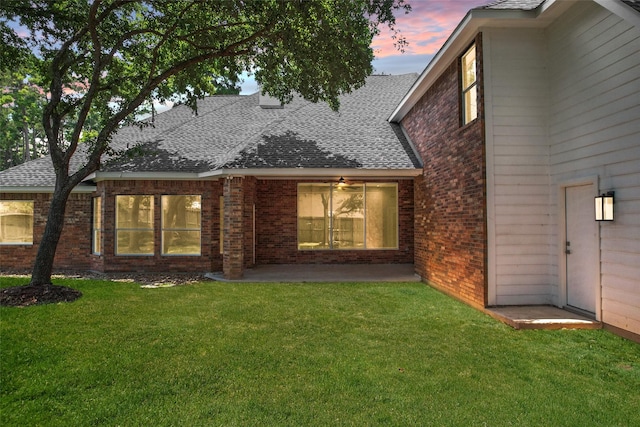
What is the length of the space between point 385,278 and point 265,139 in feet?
17.9

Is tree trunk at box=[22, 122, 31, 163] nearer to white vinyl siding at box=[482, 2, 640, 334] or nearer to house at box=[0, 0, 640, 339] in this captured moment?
Result: house at box=[0, 0, 640, 339]

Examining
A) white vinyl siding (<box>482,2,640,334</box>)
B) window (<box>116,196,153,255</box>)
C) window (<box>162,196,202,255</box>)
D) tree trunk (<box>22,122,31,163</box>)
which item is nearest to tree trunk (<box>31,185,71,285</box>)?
window (<box>116,196,153,255</box>)

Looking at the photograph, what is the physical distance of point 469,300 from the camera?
6.31 meters

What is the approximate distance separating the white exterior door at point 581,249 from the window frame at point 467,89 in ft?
6.93

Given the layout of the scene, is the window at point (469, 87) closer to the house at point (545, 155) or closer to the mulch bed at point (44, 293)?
the house at point (545, 155)

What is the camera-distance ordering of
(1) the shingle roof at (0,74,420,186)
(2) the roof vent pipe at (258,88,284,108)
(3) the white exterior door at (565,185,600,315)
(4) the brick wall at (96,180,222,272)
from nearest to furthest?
(3) the white exterior door at (565,185,600,315)
(1) the shingle roof at (0,74,420,186)
(4) the brick wall at (96,180,222,272)
(2) the roof vent pipe at (258,88,284,108)

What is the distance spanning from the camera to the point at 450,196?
7184mm

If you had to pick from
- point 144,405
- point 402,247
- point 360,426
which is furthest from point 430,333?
point 402,247

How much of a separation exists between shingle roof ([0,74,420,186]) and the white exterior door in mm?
3999

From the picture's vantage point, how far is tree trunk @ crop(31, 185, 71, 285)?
23.1 ft

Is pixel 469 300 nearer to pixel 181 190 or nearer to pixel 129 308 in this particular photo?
pixel 129 308

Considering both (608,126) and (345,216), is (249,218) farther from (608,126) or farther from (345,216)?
(608,126)

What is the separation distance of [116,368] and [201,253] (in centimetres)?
640

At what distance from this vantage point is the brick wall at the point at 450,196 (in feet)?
19.6
